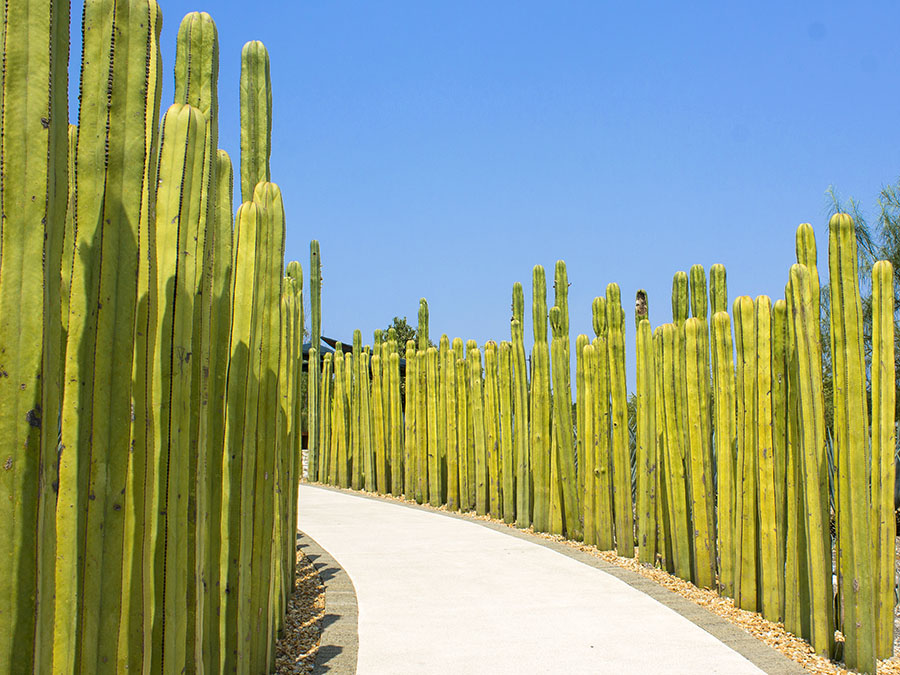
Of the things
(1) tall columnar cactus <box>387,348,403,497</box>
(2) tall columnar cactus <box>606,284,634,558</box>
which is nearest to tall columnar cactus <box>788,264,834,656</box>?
(2) tall columnar cactus <box>606,284,634,558</box>

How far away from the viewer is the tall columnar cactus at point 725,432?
14.4 feet

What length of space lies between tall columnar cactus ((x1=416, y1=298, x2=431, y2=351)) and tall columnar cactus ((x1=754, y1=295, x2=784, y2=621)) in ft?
18.7

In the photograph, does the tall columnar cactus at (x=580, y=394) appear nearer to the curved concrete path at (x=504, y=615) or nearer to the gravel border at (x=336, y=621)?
the curved concrete path at (x=504, y=615)

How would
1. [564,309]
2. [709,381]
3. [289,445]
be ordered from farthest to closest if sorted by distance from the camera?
[564,309] → [709,381] → [289,445]

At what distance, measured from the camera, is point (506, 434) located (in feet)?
24.3

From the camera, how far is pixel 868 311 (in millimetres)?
10344

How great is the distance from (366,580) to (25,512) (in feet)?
13.3

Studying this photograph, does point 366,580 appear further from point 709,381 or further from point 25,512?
point 25,512

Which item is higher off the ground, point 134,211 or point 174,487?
point 134,211

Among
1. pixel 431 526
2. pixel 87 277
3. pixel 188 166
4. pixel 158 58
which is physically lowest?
pixel 431 526

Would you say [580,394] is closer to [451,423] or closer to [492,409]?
[492,409]

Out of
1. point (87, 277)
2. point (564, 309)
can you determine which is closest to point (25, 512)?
point (87, 277)

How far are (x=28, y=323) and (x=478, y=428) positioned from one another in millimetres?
6502

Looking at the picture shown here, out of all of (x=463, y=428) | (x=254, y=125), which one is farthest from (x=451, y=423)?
(x=254, y=125)
